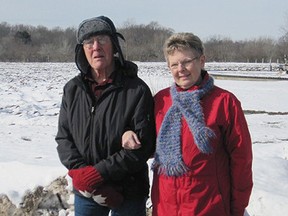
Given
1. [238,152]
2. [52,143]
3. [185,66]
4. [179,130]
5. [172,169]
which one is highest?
[185,66]

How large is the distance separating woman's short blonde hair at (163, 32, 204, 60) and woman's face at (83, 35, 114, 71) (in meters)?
0.42

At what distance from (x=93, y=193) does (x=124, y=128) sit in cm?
44

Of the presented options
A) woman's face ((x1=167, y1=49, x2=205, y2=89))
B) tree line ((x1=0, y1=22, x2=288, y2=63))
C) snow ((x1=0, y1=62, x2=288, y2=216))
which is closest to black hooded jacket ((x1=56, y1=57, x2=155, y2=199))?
woman's face ((x1=167, y1=49, x2=205, y2=89))

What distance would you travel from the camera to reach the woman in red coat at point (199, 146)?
249 centimetres

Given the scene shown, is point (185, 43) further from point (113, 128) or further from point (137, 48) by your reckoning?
point (137, 48)

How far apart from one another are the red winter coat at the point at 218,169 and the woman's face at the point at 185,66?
138 millimetres

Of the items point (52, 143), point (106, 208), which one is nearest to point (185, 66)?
point (106, 208)

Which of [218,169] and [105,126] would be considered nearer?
[218,169]

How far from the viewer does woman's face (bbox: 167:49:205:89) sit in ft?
8.48

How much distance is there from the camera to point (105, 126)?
110 inches

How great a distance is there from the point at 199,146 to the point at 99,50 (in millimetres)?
874

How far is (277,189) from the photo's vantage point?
454cm

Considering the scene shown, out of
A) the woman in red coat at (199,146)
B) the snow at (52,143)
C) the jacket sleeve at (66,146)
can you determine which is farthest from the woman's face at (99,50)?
the snow at (52,143)

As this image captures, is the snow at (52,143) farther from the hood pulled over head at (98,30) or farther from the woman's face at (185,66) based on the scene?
the hood pulled over head at (98,30)
